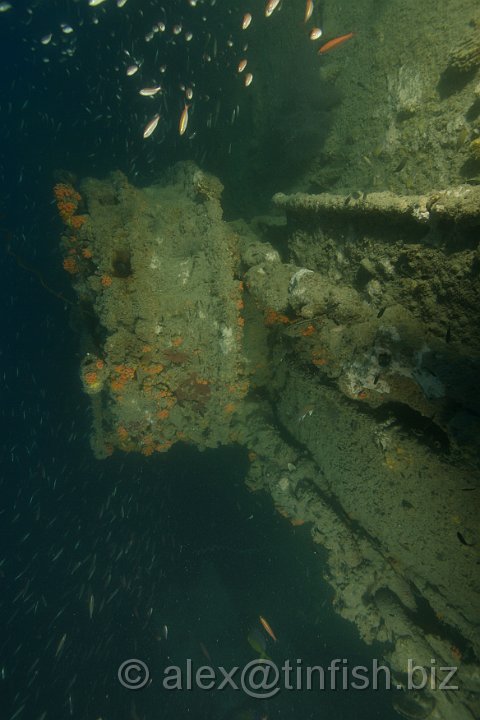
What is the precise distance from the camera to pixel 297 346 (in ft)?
16.5

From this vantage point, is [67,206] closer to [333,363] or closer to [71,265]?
[71,265]

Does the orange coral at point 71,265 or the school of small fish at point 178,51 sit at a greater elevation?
the school of small fish at point 178,51

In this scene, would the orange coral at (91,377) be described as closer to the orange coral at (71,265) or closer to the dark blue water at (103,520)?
the orange coral at (71,265)

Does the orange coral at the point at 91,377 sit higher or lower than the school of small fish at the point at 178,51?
lower

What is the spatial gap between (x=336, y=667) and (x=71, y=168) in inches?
851

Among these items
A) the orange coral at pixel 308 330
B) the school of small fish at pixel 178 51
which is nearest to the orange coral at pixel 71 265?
the orange coral at pixel 308 330

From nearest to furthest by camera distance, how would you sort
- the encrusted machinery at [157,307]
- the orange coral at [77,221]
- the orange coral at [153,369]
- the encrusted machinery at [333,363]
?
1. the encrusted machinery at [333,363]
2. the encrusted machinery at [157,307]
3. the orange coral at [153,369]
4. the orange coral at [77,221]

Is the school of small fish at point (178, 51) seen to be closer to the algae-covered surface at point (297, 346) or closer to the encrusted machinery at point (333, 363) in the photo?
the algae-covered surface at point (297, 346)

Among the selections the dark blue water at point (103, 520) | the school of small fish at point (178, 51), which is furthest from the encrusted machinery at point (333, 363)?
the school of small fish at point (178, 51)

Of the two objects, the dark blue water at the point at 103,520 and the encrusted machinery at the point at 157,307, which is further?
the dark blue water at the point at 103,520

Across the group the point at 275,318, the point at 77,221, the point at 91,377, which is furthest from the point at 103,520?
the point at 275,318

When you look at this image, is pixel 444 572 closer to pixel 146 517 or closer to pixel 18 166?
pixel 146 517

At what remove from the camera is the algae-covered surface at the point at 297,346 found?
3.88 metres

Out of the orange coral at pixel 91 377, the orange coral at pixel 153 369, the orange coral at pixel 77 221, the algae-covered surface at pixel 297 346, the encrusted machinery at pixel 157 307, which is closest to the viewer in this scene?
the algae-covered surface at pixel 297 346
